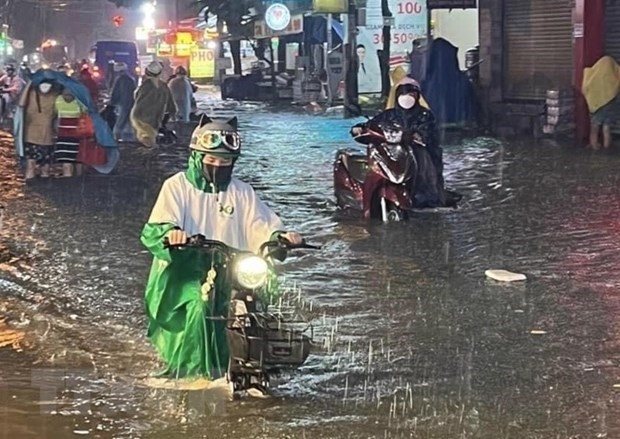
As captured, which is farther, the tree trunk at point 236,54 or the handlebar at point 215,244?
the tree trunk at point 236,54

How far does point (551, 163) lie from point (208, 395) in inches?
499

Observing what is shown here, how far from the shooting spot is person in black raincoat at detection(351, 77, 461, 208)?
41.8 feet

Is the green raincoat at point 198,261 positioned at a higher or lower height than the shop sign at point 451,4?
lower

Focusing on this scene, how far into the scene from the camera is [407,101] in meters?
12.9

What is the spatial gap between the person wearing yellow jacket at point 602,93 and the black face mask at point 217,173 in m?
14.5

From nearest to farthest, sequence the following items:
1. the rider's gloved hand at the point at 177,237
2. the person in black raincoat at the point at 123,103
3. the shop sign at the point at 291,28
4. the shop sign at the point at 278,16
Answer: the rider's gloved hand at the point at 177,237 < the person in black raincoat at the point at 123,103 < the shop sign at the point at 278,16 < the shop sign at the point at 291,28

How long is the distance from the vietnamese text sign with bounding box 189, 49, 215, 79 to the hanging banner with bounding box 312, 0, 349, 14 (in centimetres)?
3230

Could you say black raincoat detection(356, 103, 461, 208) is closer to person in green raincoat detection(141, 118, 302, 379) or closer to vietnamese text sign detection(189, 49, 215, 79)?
person in green raincoat detection(141, 118, 302, 379)

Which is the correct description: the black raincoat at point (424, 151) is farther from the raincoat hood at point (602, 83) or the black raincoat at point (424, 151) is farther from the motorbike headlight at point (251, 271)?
the raincoat hood at point (602, 83)

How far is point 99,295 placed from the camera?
941 cm

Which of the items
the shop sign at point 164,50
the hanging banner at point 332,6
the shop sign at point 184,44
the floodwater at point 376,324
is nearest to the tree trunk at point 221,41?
the shop sign at point 184,44

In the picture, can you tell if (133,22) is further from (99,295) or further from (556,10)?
(99,295)

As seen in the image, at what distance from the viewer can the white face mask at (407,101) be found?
508 inches

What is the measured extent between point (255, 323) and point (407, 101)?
23.2 ft
